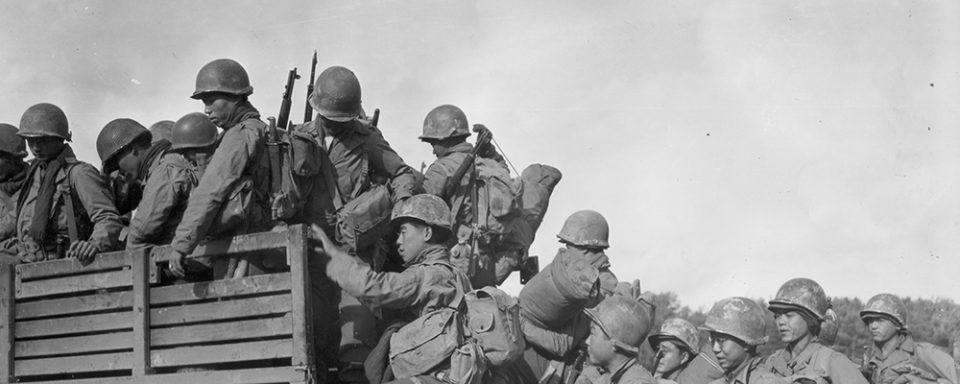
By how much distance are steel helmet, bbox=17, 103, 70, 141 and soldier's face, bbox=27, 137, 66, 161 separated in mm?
52

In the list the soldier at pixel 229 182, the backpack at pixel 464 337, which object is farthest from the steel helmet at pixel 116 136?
the backpack at pixel 464 337

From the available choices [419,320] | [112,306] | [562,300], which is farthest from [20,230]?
[562,300]

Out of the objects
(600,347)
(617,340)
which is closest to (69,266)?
(600,347)

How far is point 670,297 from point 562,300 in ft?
64.3

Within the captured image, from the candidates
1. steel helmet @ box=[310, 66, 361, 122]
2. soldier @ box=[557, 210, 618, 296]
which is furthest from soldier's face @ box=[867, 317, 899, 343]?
steel helmet @ box=[310, 66, 361, 122]

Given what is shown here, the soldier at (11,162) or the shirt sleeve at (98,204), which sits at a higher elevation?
the soldier at (11,162)

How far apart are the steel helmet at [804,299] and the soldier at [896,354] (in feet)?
4.68

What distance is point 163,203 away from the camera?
837 cm

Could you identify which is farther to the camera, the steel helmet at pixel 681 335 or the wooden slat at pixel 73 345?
the steel helmet at pixel 681 335

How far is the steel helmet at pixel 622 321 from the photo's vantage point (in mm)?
7875

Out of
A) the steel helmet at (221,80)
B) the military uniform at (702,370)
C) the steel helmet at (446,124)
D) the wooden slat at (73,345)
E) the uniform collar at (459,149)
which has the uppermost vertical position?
the steel helmet at (446,124)

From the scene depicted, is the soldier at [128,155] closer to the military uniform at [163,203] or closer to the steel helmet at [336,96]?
the military uniform at [163,203]

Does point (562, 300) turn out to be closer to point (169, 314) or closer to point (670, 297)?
point (169, 314)

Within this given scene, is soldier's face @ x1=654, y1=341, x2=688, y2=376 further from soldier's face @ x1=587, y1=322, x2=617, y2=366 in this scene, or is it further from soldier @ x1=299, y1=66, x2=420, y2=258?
soldier @ x1=299, y1=66, x2=420, y2=258
